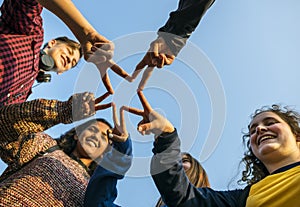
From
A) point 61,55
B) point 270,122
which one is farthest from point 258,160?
point 61,55

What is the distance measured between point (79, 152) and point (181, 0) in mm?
875

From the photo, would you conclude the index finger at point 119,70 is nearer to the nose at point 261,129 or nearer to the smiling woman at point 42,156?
the smiling woman at point 42,156

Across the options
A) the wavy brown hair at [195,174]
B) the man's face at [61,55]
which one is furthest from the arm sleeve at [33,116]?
the wavy brown hair at [195,174]

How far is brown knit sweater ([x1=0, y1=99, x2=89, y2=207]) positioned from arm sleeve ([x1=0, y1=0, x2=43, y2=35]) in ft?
1.26

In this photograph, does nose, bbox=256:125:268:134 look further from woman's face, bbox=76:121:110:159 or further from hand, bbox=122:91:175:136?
woman's face, bbox=76:121:110:159

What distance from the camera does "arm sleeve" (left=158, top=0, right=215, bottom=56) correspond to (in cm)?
181

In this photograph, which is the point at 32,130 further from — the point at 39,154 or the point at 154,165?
the point at 154,165

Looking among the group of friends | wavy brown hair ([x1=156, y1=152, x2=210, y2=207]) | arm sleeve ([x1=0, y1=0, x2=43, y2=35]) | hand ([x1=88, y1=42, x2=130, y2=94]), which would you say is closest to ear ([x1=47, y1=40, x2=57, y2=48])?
the group of friends

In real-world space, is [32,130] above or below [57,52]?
below

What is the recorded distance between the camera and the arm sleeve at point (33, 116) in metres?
1.75

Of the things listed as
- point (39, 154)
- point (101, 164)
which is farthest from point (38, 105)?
point (101, 164)

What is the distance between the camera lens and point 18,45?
6.22 ft

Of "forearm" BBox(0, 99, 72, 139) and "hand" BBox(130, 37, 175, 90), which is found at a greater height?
"hand" BBox(130, 37, 175, 90)

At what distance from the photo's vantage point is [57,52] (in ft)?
7.47
